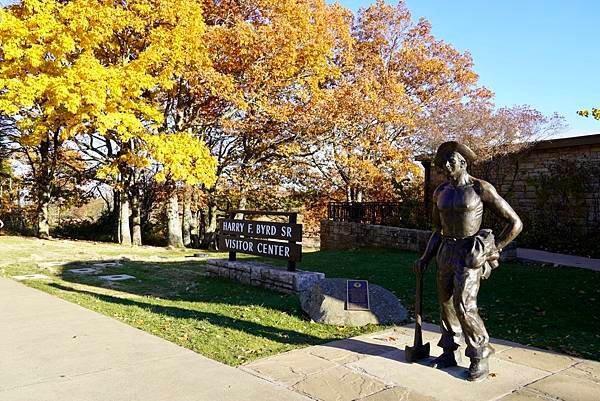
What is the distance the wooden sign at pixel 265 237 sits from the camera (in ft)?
27.1

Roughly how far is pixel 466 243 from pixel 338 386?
164 centimetres

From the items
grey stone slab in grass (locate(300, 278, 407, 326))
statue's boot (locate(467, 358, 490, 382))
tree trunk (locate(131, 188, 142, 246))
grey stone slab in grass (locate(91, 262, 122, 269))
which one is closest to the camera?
statue's boot (locate(467, 358, 490, 382))

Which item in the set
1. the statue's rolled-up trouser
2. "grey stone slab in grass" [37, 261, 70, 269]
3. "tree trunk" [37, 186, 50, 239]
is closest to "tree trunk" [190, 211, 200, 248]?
"tree trunk" [37, 186, 50, 239]

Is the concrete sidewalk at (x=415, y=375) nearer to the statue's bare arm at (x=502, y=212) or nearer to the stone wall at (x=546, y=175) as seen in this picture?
the statue's bare arm at (x=502, y=212)

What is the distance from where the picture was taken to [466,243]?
13.8 ft

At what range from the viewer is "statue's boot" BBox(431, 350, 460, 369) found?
4438 millimetres

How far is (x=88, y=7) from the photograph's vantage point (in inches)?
566

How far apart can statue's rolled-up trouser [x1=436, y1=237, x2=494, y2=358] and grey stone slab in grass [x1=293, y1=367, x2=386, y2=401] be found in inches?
34.5

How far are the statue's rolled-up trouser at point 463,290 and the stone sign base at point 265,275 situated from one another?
379 cm

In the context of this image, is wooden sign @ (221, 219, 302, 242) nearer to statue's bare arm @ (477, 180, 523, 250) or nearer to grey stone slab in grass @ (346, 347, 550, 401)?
grey stone slab in grass @ (346, 347, 550, 401)

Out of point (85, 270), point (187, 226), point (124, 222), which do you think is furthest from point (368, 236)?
point (124, 222)

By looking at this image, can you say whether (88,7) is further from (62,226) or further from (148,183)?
(62,226)

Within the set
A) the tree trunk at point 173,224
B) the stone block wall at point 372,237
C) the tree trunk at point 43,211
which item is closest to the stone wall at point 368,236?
the stone block wall at point 372,237

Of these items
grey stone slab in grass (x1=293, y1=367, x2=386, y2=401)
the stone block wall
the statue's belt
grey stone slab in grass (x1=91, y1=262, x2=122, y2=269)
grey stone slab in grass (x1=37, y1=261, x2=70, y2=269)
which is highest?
the statue's belt
